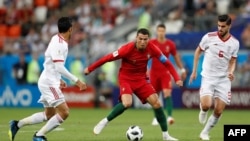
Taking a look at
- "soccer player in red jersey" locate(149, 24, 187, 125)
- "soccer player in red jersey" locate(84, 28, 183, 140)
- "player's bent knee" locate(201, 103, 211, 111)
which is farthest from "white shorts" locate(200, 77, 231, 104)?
"soccer player in red jersey" locate(149, 24, 187, 125)

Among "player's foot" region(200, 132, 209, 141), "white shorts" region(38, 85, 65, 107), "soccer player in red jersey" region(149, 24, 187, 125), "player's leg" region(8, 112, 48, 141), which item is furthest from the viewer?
"soccer player in red jersey" region(149, 24, 187, 125)

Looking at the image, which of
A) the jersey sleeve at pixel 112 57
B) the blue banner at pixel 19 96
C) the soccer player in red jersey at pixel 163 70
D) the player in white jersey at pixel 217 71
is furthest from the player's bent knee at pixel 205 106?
the blue banner at pixel 19 96

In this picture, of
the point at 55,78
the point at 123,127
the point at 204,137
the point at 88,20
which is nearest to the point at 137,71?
the point at 204,137

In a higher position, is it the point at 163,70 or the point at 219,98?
the point at 163,70

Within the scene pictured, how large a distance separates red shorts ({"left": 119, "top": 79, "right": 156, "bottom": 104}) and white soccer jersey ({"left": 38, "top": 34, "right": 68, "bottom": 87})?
1.92m

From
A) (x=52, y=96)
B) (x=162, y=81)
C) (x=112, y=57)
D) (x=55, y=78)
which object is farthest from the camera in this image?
(x=162, y=81)

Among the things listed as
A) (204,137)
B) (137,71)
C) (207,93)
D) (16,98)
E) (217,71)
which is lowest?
(16,98)

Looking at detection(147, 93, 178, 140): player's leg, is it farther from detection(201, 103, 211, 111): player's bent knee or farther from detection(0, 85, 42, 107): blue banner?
detection(0, 85, 42, 107): blue banner

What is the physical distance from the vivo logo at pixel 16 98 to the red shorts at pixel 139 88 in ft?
55.9

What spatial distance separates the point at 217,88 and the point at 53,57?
4.09 meters

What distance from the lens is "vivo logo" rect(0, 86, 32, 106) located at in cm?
3338

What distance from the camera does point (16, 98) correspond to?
3366 centimetres

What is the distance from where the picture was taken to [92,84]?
32.6m

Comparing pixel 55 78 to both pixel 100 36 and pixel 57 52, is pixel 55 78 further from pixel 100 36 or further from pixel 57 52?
pixel 100 36
